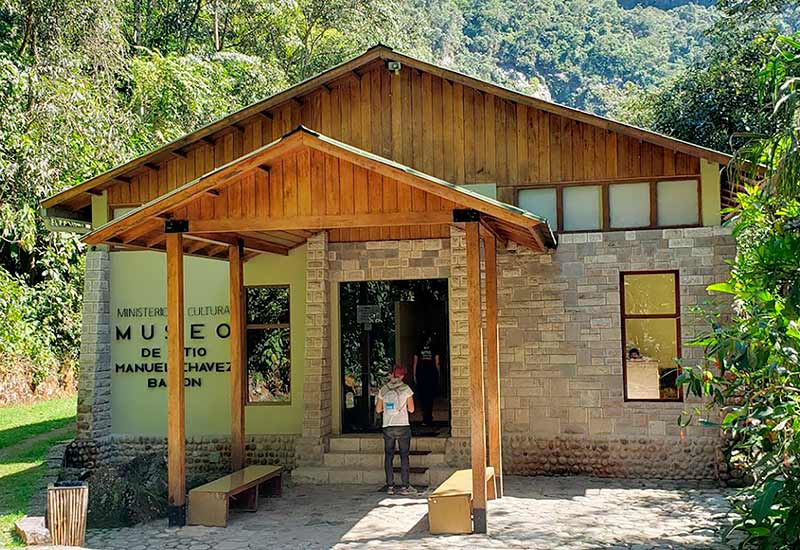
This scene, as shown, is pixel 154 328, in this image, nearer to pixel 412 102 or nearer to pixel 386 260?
pixel 386 260

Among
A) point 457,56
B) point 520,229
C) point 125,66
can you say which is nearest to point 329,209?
point 520,229

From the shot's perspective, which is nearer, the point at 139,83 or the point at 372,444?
the point at 372,444

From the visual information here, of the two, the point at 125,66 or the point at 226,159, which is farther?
the point at 125,66

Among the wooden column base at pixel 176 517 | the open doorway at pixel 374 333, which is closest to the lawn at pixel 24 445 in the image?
the wooden column base at pixel 176 517

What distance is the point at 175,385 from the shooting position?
1009cm

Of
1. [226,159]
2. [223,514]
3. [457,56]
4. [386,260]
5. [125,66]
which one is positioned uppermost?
[457,56]

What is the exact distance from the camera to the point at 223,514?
1000 centimetres

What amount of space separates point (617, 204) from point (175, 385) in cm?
649

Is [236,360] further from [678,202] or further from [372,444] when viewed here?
[678,202]

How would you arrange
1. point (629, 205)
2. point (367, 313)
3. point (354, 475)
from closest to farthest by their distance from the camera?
point (354, 475), point (629, 205), point (367, 313)

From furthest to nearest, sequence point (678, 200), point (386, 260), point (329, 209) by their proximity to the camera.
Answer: point (386, 260)
point (678, 200)
point (329, 209)

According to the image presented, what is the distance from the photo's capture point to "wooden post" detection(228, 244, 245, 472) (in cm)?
1174

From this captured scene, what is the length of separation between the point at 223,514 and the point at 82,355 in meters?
5.30

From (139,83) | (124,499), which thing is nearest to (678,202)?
(124,499)
